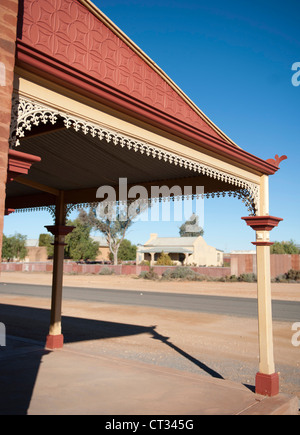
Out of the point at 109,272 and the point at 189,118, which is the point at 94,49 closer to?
the point at 189,118

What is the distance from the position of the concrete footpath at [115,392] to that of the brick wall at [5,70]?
3.15 m

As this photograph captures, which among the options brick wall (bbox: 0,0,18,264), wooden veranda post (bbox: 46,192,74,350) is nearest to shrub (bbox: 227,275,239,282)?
wooden veranda post (bbox: 46,192,74,350)

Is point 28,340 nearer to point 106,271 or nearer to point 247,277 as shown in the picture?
point 247,277

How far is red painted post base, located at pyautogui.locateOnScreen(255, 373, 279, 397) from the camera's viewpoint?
A: 5.84 metres

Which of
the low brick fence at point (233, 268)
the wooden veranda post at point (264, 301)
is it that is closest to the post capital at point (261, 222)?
the wooden veranda post at point (264, 301)

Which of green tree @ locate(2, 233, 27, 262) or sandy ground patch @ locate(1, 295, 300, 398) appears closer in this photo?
sandy ground patch @ locate(1, 295, 300, 398)

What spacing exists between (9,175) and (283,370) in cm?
720

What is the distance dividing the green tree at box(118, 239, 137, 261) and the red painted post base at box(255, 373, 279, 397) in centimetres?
8100

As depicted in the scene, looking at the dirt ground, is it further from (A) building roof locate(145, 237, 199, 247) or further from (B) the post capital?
(A) building roof locate(145, 237, 199, 247)

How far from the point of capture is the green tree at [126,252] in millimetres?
87106

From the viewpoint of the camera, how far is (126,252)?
87.7 meters

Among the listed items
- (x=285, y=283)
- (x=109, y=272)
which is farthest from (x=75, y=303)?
(x=109, y=272)

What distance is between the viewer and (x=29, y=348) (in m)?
8.60

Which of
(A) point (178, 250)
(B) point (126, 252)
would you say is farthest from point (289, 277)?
(B) point (126, 252)
